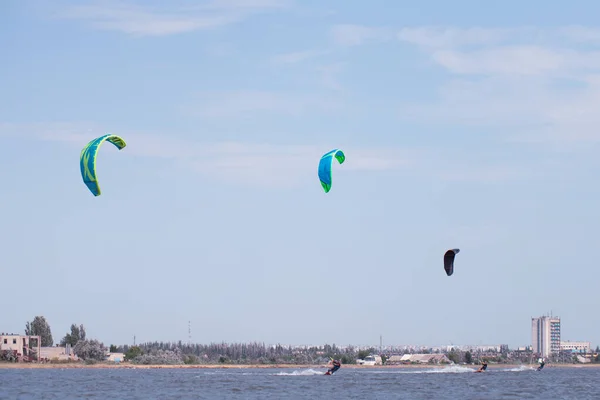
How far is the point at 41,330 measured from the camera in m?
113

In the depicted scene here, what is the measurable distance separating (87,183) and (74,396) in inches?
305

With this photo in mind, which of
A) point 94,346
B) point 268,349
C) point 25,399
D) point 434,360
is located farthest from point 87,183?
point 268,349

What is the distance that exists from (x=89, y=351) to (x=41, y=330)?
677 inches

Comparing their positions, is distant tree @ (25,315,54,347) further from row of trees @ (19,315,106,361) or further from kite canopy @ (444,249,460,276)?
kite canopy @ (444,249,460,276)

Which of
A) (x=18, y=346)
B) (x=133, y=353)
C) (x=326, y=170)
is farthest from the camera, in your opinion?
(x=133, y=353)

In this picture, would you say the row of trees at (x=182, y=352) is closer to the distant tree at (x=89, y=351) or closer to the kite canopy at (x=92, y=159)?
the distant tree at (x=89, y=351)

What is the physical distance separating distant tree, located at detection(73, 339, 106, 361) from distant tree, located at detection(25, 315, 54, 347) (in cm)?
1309

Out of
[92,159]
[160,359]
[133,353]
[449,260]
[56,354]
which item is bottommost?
[160,359]

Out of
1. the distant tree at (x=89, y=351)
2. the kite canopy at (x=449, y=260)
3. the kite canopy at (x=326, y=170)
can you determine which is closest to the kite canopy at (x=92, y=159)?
the kite canopy at (x=326, y=170)

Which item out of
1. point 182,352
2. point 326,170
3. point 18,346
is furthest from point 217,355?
point 326,170

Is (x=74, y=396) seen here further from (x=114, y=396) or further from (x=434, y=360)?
(x=434, y=360)

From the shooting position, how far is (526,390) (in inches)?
1641

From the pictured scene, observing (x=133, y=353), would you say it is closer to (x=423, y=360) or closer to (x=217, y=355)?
(x=217, y=355)

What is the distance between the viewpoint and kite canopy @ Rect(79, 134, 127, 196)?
31458mm
